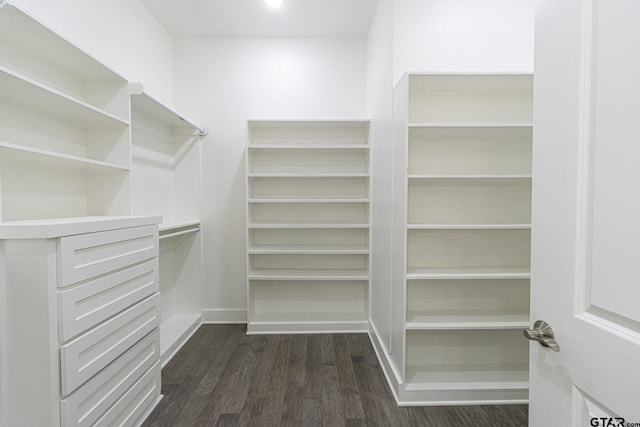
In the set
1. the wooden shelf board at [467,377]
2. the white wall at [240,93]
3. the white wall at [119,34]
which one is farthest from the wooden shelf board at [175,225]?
the wooden shelf board at [467,377]

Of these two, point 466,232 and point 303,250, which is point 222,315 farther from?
point 466,232

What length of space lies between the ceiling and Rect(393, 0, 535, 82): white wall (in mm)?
753

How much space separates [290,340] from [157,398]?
113 cm

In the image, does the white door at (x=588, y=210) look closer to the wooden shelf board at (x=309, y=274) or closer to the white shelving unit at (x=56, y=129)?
the white shelving unit at (x=56, y=129)

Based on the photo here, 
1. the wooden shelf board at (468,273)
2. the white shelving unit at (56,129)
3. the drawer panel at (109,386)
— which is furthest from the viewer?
the wooden shelf board at (468,273)

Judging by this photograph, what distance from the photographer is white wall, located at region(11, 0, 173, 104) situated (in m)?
1.74

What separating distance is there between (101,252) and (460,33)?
2.33m

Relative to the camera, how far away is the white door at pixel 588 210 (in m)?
0.54

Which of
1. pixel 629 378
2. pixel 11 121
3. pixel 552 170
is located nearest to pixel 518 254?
pixel 552 170

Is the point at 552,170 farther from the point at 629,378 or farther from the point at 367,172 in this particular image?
the point at 367,172

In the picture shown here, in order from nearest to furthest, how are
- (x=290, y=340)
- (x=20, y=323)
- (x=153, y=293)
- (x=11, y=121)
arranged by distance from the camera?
(x=20, y=323), (x=11, y=121), (x=153, y=293), (x=290, y=340)

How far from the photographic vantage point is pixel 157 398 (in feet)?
6.23

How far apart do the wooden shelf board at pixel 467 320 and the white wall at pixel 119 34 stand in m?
2.25

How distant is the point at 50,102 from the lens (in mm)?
1514
